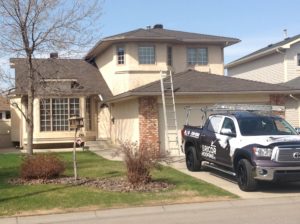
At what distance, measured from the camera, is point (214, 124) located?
14242 millimetres

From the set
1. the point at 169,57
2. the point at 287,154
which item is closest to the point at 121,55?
the point at 169,57

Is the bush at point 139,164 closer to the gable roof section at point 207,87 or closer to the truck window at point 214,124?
the truck window at point 214,124

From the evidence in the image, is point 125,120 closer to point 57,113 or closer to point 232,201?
point 57,113

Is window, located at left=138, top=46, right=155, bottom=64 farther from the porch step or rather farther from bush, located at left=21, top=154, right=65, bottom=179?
bush, located at left=21, top=154, right=65, bottom=179

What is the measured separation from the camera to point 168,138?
20312mm

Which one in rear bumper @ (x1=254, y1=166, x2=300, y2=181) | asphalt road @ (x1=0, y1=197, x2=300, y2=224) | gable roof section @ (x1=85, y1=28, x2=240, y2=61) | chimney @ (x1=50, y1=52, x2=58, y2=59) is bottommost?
asphalt road @ (x1=0, y1=197, x2=300, y2=224)

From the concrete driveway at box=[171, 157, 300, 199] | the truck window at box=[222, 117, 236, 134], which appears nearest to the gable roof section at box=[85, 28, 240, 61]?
the concrete driveway at box=[171, 157, 300, 199]

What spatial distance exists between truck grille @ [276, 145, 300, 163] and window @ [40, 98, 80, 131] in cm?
1565

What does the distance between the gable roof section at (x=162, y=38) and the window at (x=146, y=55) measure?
0.60 metres

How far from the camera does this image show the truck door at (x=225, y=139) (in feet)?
42.1

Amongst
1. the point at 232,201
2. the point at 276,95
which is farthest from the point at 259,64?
the point at 232,201

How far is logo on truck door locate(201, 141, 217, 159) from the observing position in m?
13.8

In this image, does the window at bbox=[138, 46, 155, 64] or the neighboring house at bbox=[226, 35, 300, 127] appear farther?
the neighboring house at bbox=[226, 35, 300, 127]

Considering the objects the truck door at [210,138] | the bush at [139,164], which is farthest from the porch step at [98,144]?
the bush at [139,164]
